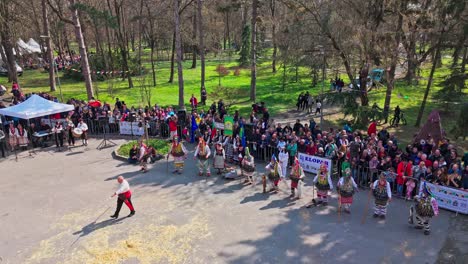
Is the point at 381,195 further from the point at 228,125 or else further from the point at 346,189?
the point at 228,125

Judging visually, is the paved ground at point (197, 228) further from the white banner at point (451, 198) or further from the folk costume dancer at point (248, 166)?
the folk costume dancer at point (248, 166)

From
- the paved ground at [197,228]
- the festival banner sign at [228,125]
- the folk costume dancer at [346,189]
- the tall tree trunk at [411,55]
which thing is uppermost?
the tall tree trunk at [411,55]

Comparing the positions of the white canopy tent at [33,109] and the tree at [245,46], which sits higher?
the tree at [245,46]

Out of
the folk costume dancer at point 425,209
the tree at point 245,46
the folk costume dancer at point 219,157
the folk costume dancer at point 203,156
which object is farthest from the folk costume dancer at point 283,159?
the tree at point 245,46

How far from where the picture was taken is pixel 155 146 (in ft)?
61.7

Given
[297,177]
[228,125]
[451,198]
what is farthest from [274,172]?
[451,198]

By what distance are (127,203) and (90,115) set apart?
11191mm

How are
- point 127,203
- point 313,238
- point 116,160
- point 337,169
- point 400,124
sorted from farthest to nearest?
1. point 400,124
2. point 116,160
3. point 337,169
4. point 127,203
5. point 313,238

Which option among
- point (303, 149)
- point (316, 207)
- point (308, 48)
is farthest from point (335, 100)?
point (316, 207)

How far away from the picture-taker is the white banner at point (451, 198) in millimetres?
11938

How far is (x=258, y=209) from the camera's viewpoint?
41.8 ft

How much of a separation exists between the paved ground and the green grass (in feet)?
9.05

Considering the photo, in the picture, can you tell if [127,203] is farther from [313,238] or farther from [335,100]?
[335,100]

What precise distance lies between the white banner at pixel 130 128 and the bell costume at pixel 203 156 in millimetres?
6643
